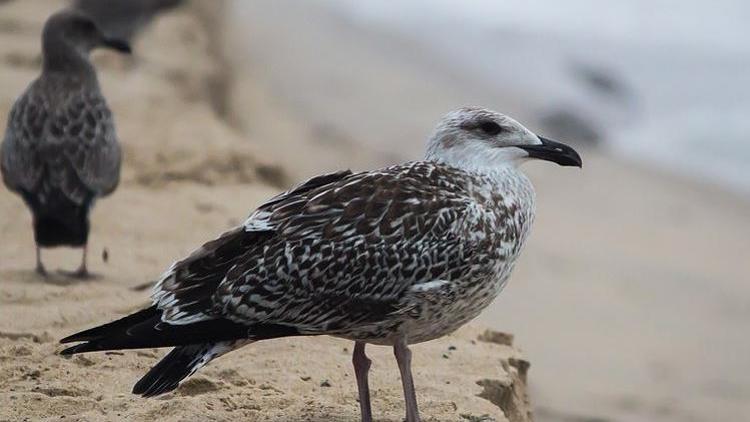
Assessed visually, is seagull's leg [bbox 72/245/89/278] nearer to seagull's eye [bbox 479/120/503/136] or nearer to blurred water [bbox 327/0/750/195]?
seagull's eye [bbox 479/120/503/136]

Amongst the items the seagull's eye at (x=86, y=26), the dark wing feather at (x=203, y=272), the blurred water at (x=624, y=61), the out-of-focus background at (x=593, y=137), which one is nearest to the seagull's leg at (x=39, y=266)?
the seagull's eye at (x=86, y=26)

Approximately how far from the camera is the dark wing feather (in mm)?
5734

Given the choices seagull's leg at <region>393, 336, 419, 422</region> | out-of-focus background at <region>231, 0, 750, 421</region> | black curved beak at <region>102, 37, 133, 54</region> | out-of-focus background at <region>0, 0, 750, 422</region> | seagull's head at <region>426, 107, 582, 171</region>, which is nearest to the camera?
seagull's leg at <region>393, 336, 419, 422</region>

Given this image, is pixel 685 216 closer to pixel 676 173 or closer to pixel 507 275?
pixel 676 173

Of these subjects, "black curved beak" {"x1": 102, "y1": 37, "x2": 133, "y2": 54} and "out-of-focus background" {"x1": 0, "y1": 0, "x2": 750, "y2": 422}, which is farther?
"out-of-focus background" {"x1": 0, "y1": 0, "x2": 750, "y2": 422}

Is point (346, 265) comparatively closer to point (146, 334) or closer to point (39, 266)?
point (146, 334)

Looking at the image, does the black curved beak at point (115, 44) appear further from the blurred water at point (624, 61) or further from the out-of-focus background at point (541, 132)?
the blurred water at point (624, 61)

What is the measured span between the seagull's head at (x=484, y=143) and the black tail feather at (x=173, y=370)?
128 centimetres

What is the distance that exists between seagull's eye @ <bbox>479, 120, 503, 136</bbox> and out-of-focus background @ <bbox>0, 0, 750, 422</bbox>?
3.70ft

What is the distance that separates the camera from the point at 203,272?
19.3 feet

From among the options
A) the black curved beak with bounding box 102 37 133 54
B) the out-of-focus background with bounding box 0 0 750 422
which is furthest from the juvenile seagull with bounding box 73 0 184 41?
the black curved beak with bounding box 102 37 133 54

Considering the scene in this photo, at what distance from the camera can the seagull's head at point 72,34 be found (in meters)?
9.91

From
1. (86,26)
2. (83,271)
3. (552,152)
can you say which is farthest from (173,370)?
(86,26)

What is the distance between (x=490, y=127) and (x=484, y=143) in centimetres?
7
